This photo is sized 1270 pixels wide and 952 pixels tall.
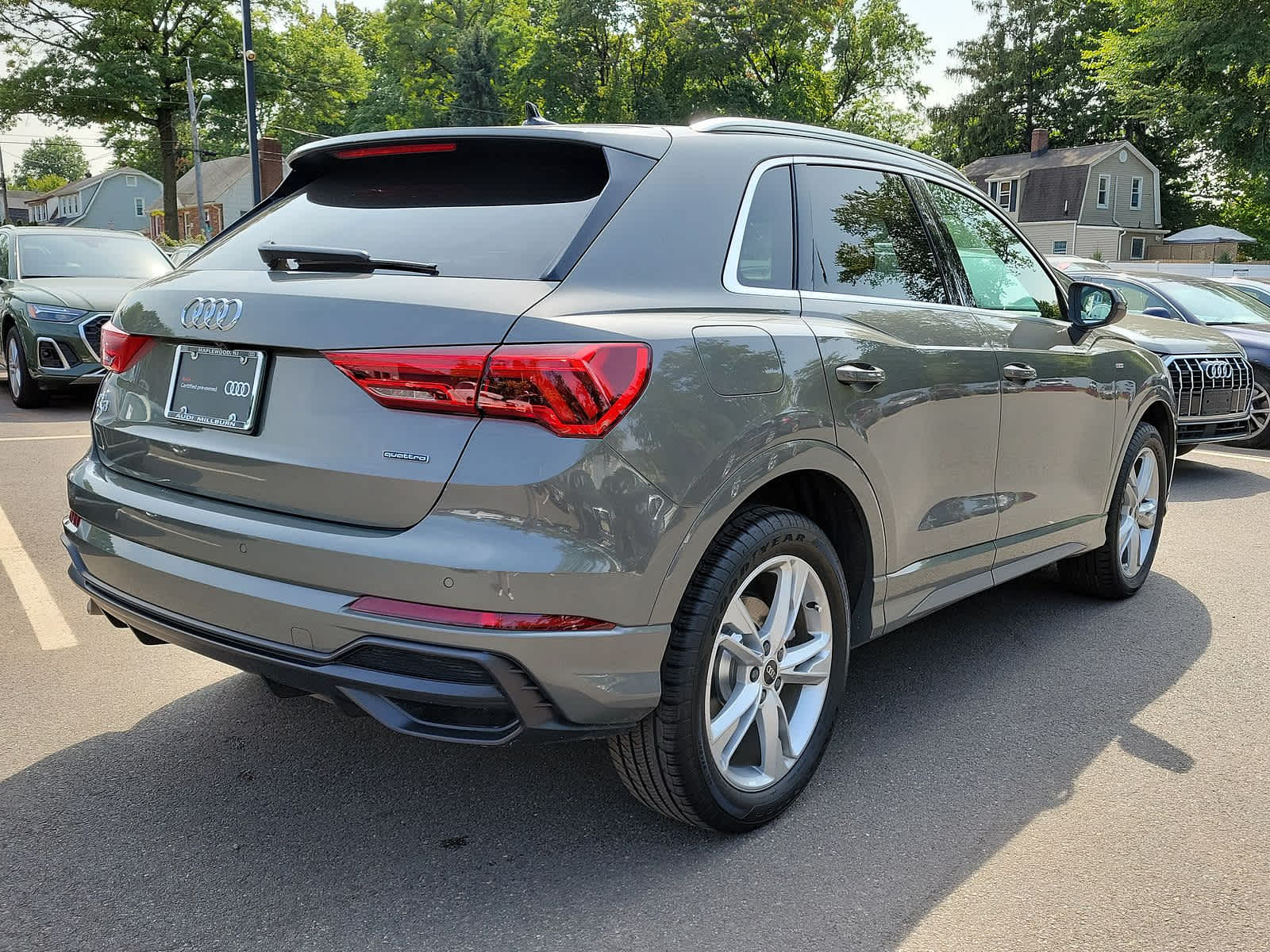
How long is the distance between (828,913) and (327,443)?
152cm

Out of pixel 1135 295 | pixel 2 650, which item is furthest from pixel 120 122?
pixel 2 650

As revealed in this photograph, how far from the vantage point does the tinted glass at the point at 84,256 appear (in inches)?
441

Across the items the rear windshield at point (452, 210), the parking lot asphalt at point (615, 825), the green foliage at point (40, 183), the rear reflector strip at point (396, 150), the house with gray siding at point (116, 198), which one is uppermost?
the green foliage at point (40, 183)

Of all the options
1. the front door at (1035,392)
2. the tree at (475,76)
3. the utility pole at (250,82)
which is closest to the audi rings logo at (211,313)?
the front door at (1035,392)

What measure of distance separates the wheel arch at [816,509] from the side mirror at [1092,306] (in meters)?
1.77

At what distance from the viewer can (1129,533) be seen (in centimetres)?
504

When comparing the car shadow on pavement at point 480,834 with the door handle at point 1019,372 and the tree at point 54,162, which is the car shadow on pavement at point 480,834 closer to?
the door handle at point 1019,372

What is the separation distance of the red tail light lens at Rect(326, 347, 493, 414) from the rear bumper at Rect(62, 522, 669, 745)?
437mm

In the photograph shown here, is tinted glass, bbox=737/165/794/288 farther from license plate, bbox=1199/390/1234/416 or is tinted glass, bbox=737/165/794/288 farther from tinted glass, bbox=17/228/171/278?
tinted glass, bbox=17/228/171/278

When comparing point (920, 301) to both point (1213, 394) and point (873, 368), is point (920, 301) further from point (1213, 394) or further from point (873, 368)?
point (1213, 394)

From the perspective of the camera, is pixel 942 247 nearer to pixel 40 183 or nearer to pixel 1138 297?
pixel 1138 297

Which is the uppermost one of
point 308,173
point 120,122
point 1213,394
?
point 120,122

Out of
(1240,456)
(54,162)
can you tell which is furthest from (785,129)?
(54,162)

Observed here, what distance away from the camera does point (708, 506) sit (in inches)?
99.7
